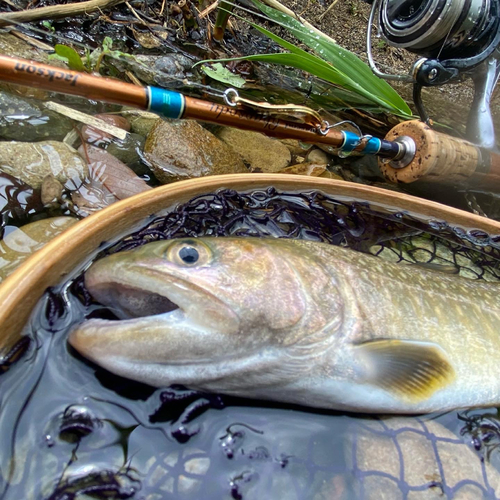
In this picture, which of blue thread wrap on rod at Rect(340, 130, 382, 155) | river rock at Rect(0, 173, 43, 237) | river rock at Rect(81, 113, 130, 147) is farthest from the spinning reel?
river rock at Rect(0, 173, 43, 237)

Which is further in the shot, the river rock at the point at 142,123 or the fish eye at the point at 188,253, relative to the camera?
the river rock at the point at 142,123

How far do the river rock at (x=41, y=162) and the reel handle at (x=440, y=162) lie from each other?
1812 mm

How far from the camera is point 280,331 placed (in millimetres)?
1123

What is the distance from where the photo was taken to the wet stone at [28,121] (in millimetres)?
2328

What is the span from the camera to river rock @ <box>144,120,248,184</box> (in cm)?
247

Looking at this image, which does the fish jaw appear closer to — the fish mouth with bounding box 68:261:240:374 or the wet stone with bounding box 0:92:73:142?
the fish mouth with bounding box 68:261:240:374

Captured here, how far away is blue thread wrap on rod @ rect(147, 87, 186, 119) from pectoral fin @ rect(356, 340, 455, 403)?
1094 millimetres

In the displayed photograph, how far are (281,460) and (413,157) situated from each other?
71.2 inches

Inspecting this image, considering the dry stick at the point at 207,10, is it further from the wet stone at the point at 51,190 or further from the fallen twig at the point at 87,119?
the wet stone at the point at 51,190

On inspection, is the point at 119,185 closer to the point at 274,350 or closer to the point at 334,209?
the point at 334,209

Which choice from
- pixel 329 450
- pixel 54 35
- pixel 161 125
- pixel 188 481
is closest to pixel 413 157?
pixel 161 125

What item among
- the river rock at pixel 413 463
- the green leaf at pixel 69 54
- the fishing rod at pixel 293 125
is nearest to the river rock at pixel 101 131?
the green leaf at pixel 69 54

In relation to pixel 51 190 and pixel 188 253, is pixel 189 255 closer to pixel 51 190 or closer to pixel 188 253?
pixel 188 253

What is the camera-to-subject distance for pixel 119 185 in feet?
7.43
